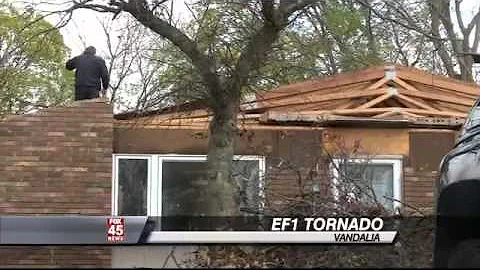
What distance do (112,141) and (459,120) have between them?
483 centimetres

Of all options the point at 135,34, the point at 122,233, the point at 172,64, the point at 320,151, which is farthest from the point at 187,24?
the point at 122,233

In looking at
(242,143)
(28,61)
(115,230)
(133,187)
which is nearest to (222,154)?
(242,143)

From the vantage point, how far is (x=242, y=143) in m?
11.7

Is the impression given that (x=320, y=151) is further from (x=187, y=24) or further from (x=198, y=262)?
(x=198, y=262)

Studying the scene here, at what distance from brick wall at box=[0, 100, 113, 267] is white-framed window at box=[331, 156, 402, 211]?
311cm

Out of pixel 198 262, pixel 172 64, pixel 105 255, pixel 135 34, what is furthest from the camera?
pixel 135 34

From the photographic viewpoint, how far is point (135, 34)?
1020cm

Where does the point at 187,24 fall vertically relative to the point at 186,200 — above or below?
above

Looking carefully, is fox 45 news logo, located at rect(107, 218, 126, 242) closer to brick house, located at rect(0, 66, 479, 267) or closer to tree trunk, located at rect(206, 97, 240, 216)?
tree trunk, located at rect(206, 97, 240, 216)

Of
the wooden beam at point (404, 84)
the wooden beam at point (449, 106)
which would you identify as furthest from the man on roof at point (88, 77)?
the wooden beam at point (449, 106)

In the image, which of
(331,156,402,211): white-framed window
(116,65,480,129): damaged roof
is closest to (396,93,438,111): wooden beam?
(116,65,480,129): damaged roof

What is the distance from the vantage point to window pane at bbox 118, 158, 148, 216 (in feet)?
38.6

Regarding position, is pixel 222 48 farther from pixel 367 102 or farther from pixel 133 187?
pixel 367 102

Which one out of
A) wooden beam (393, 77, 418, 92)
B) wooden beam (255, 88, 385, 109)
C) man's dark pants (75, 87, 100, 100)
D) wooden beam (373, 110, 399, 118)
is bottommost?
wooden beam (373, 110, 399, 118)
